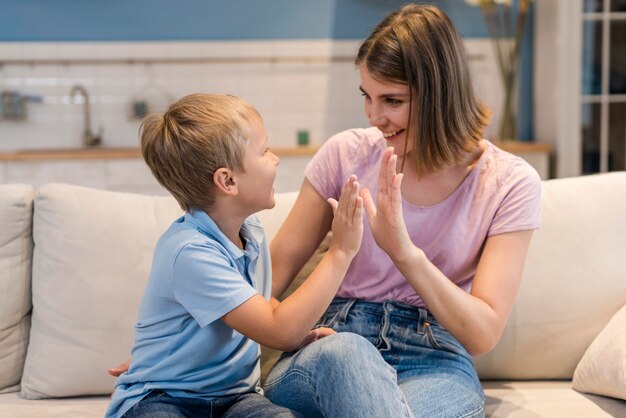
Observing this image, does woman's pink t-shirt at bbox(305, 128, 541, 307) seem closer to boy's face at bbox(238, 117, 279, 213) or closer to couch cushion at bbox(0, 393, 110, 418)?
boy's face at bbox(238, 117, 279, 213)

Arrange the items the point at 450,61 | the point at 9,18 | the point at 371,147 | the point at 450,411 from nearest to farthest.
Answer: the point at 450,411 < the point at 450,61 < the point at 371,147 < the point at 9,18

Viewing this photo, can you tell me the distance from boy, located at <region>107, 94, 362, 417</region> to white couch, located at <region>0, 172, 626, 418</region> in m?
0.35

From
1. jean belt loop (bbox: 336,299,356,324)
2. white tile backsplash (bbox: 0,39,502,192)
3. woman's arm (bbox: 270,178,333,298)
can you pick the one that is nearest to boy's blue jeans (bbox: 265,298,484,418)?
jean belt loop (bbox: 336,299,356,324)

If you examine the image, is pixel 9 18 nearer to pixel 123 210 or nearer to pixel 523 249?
pixel 123 210

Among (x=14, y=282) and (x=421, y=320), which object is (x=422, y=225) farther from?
(x=14, y=282)

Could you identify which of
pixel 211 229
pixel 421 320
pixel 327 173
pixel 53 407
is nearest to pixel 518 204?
pixel 421 320

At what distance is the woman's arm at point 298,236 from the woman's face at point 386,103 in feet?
0.79

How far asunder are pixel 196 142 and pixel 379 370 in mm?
522

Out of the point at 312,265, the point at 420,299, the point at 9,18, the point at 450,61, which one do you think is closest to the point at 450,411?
the point at 420,299

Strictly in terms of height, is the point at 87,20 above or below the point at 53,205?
above

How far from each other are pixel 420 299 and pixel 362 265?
0.49ft

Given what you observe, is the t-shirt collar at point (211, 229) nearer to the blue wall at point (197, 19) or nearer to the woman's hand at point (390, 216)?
the woman's hand at point (390, 216)

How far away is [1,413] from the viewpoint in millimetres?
1731

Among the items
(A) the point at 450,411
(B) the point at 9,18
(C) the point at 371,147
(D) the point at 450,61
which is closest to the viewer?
(A) the point at 450,411
